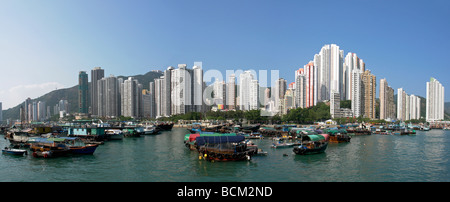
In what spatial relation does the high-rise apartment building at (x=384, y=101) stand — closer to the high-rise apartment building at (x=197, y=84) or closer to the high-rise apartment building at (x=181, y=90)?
the high-rise apartment building at (x=197, y=84)

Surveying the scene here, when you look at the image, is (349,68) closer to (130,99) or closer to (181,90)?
(181,90)

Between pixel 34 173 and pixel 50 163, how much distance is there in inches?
78.6

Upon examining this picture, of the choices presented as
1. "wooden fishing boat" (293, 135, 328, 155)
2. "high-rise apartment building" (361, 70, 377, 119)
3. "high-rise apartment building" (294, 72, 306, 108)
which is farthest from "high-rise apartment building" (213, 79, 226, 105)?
"wooden fishing boat" (293, 135, 328, 155)

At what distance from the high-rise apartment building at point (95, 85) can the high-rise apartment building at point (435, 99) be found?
266 feet

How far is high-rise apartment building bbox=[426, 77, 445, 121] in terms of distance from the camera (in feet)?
209

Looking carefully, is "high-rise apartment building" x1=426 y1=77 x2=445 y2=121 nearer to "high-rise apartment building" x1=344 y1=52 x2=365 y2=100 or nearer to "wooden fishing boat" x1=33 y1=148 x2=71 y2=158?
"high-rise apartment building" x1=344 y1=52 x2=365 y2=100

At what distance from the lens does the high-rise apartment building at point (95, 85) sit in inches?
3211

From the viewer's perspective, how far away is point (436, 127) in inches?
2143

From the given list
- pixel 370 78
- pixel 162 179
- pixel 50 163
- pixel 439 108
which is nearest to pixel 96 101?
pixel 370 78

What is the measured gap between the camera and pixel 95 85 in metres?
84.2

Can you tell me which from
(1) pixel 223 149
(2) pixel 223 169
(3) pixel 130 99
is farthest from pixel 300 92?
(2) pixel 223 169

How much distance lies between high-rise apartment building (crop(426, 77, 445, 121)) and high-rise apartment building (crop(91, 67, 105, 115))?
8101 centimetres

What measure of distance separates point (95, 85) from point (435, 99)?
85137 mm
